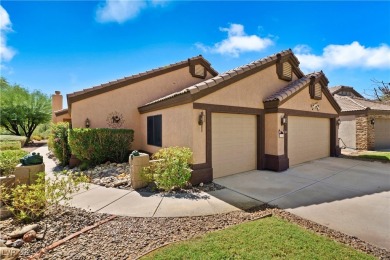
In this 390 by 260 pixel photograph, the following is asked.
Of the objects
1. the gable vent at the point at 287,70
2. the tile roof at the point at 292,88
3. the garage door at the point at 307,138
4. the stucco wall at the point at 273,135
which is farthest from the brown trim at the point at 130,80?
the garage door at the point at 307,138

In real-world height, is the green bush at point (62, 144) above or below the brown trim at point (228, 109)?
below

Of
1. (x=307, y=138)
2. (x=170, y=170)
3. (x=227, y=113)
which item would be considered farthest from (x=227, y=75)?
(x=307, y=138)

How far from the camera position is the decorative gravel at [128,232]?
3.48 meters

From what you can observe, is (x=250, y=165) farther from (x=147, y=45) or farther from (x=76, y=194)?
(x=147, y=45)

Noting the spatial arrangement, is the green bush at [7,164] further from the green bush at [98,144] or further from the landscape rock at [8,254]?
the landscape rock at [8,254]

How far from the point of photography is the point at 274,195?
6.27 meters

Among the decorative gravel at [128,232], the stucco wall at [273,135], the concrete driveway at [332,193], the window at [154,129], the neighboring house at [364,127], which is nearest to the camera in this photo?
the decorative gravel at [128,232]

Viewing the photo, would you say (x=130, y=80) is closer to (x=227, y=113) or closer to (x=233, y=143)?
(x=227, y=113)

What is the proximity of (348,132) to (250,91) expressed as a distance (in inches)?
571

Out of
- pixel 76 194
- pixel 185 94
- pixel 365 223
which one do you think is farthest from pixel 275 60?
pixel 76 194

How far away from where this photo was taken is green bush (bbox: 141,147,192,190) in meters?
6.45

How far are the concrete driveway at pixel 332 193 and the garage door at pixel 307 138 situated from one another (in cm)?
97

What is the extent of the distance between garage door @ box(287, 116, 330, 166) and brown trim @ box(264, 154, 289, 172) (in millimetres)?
1048

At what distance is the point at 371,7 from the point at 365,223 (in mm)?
9854
